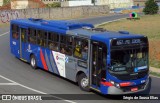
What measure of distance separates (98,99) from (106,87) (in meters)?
0.78

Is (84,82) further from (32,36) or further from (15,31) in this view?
(15,31)

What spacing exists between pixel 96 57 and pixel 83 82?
5.46 feet

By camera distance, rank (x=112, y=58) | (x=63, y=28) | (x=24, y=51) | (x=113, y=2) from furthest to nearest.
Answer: (x=113, y=2), (x=24, y=51), (x=63, y=28), (x=112, y=58)

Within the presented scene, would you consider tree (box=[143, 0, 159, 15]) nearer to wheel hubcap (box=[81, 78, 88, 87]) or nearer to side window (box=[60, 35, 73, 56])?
side window (box=[60, 35, 73, 56])

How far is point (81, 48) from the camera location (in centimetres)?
1661

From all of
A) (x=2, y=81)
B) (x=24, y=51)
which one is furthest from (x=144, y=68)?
(x=24, y=51)

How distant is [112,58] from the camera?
14.7 metres

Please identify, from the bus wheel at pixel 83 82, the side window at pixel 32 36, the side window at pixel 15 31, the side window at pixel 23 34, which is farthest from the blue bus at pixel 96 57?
the side window at pixel 15 31

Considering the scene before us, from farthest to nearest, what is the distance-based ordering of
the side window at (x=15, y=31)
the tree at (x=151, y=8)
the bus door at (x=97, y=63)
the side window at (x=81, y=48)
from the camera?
the tree at (x=151, y=8) < the side window at (x=15, y=31) < the side window at (x=81, y=48) < the bus door at (x=97, y=63)

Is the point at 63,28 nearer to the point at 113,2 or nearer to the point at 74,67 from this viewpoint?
the point at 74,67

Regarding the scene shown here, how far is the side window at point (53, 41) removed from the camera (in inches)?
741

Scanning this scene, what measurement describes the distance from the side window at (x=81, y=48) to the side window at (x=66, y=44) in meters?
0.46

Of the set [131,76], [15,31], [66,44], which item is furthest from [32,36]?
[131,76]

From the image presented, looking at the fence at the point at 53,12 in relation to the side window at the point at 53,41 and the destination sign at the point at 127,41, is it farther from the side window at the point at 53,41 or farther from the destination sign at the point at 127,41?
the destination sign at the point at 127,41
